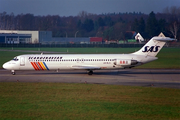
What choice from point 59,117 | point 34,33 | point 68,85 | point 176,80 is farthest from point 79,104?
point 34,33

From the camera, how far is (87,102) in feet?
59.5

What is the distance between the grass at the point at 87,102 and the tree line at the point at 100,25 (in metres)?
93.0

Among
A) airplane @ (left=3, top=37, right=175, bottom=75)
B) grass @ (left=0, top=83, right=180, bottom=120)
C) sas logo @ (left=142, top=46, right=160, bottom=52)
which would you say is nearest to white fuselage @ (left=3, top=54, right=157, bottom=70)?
airplane @ (left=3, top=37, right=175, bottom=75)

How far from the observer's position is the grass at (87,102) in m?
15.2

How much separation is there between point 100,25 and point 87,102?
480 ft

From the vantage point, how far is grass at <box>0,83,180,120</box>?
15.2 metres

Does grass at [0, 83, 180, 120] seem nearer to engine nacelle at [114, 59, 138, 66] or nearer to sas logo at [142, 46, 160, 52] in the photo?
engine nacelle at [114, 59, 138, 66]

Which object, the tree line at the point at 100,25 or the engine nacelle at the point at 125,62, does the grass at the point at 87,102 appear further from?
the tree line at the point at 100,25

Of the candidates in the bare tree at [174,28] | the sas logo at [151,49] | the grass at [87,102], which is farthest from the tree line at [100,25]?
the grass at [87,102]

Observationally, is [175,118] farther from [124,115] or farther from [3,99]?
[3,99]

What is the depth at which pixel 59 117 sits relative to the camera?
14805mm

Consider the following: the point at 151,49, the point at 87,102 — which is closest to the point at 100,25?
the point at 151,49

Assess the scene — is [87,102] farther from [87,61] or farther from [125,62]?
[125,62]

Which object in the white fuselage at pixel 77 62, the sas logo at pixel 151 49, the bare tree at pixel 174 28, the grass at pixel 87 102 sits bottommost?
the grass at pixel 87 102
